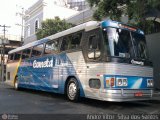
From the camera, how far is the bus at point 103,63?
10656mm

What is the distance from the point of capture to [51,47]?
14.9m

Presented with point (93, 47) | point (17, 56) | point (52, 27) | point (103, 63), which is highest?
point (52, 27)

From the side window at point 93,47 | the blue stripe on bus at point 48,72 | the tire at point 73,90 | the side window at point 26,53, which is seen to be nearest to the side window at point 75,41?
the blue stripe on bus at point 48,72

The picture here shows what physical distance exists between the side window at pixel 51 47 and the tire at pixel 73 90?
2.12 meters

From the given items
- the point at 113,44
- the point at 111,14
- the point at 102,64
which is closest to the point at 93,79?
the point at 102,64

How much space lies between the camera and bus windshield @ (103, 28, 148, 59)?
10781 millimetres

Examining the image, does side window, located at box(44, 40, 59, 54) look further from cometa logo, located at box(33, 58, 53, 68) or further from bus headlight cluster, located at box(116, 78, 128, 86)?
bus headlight cluster, located at box(116, 78, 128, 86)

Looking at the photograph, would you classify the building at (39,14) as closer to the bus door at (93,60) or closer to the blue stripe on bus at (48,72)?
the blue stripe on bus at (48,72)

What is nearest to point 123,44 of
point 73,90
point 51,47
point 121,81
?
point 121,81

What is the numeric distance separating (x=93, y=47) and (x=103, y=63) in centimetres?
85

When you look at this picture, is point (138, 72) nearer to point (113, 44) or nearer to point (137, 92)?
point (137, 92)

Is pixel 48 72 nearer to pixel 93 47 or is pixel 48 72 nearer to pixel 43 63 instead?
pixel 43 63

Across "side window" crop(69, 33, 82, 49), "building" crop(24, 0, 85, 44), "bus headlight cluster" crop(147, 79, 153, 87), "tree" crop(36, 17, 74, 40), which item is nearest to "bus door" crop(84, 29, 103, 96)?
"side window" crop(69, 33, 82, 49)

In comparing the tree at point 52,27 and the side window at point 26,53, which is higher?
the tree at point 52,27
